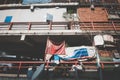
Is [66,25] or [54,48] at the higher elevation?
[66,25]

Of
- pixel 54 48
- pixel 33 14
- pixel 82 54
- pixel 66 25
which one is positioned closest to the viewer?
pixel 82 54

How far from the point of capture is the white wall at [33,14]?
18684 mm

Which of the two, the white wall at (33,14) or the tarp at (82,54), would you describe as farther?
the white wall at (33,14)

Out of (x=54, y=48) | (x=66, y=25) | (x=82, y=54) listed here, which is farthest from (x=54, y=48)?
(x=66, y=25)

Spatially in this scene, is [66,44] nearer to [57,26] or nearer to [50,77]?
[57,26]

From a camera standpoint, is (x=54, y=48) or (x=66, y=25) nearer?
(x=54, y=48)

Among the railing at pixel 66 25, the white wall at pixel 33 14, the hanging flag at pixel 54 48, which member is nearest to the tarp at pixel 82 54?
the hanging flag at pixel 54 48

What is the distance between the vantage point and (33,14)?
1906 centimetres

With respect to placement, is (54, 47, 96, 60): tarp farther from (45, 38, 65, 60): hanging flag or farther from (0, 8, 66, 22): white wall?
(0, 8, 66, 22): white wall

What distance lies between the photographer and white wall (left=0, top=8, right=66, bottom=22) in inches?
736

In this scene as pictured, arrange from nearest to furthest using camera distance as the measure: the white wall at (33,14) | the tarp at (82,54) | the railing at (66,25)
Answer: the tarp at (82,54) → the railing at (66,25) → the white wall at (33,14)

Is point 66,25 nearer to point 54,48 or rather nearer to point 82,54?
point 54,48

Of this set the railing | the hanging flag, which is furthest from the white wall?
the hanging flag

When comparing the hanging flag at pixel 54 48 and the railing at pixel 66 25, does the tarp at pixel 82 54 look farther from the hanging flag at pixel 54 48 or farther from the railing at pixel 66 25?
the railing at pixel 66 25
